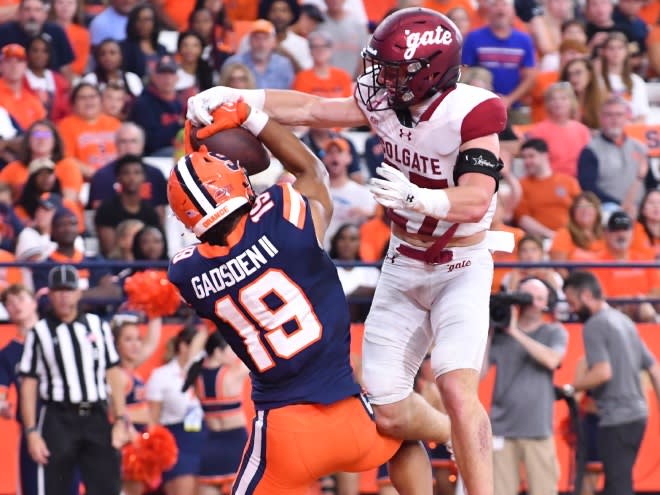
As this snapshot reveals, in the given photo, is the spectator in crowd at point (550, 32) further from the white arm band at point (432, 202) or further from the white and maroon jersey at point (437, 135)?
the white arm band at point (432, 202)

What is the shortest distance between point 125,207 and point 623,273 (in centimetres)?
358

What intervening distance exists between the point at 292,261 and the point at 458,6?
8.07 metres

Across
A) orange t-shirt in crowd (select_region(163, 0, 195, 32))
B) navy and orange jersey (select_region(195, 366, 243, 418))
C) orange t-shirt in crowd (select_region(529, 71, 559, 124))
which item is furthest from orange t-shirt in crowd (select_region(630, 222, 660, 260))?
orange t-shirt in crowd (select_region(163, 0, 195, 32))

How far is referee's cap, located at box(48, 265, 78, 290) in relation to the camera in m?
9.74

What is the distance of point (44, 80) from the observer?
12445 millimetres

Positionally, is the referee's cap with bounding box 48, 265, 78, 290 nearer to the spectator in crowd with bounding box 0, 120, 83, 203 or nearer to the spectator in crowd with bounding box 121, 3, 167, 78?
the spectator in crowd with bounding box 0, 120, 83, 203

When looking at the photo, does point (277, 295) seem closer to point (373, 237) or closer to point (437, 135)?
point (437, 135)

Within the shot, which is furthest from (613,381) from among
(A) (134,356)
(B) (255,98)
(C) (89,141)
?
(C) (89,141)

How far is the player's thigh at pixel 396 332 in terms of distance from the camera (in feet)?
22.0

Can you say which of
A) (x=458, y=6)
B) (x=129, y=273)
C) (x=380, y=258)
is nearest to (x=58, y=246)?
(x=129, y=273)

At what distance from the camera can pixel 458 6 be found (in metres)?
13.9

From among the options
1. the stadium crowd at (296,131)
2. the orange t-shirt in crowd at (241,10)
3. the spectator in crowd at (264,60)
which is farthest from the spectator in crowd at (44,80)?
the orange t-shirt in crowd at (241,10)

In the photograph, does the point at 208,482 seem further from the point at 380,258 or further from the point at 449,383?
the point at 449,383

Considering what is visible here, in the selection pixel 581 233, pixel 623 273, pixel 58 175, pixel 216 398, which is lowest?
pixel 216 398
